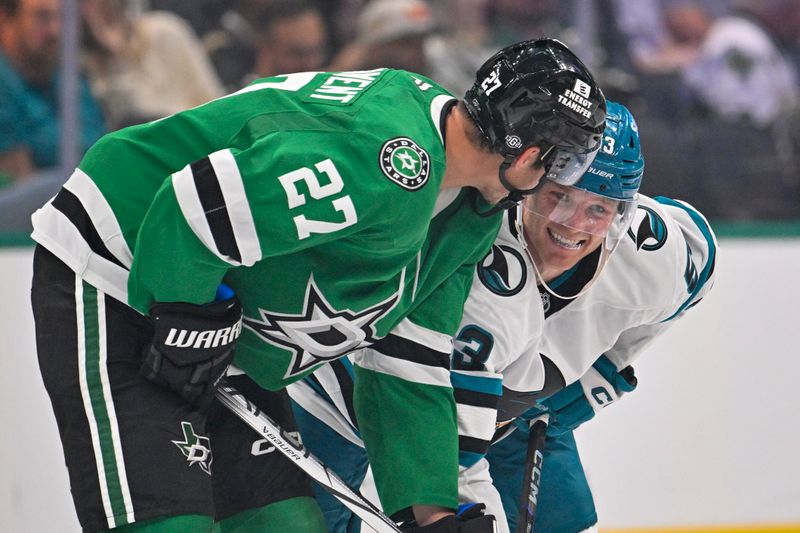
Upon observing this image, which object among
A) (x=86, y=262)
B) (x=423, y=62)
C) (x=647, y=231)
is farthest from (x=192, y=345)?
(x=423, y=62)

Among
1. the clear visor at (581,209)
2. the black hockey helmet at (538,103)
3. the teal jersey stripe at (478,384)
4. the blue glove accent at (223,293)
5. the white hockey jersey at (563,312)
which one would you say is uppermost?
the black hockey helmet at (538,103)

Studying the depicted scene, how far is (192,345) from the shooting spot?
5.76 ft

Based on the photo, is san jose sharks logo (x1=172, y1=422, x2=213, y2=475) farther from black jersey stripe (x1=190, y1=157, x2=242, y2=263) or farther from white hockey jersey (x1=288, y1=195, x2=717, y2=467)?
white hockey jersey (x1=288, y1=195, x2=717, y2=467)

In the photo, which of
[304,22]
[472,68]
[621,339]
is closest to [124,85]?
[304,22]

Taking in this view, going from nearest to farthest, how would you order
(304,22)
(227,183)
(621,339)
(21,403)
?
1. (227,183)
2. (621,339)
3. (21,403)
4. (304,22)

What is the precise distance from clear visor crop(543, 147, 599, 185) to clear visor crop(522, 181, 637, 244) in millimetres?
212

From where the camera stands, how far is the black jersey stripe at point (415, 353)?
2.04m

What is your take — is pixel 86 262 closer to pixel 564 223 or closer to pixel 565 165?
pixel 565 165

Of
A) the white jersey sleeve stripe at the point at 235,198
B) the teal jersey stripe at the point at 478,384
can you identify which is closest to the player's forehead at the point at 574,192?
the teal jersey stripe at the point at 478,384

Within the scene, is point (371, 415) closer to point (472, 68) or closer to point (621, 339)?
point (621, 339)

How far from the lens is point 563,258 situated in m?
2.23

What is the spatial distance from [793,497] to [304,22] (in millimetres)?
2002

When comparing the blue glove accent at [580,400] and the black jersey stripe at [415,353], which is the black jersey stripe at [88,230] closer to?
the black jersey stripe at [415,353]

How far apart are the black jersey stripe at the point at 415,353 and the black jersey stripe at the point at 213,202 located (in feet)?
1.55
